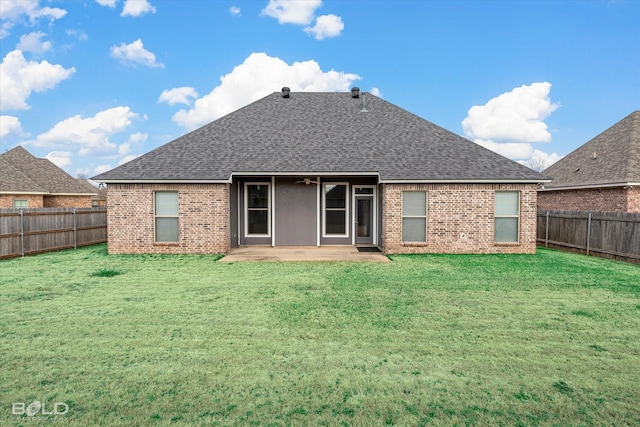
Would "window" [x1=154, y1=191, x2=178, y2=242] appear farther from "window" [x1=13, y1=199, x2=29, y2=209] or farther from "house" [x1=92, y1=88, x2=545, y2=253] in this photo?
"window" [x1=13, y1=199, x2=29, y2=209]

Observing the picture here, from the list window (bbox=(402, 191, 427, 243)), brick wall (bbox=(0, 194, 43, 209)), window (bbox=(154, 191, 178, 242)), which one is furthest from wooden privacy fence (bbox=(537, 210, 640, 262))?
brick wall (bbox=(0, 194, 43, 209))

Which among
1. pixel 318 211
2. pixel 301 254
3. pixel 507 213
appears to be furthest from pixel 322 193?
pixel 507 213

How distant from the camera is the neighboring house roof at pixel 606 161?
50.5 feet

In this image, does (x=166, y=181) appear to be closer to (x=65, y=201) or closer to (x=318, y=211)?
(x=318, y=211)

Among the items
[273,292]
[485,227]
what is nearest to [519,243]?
[485,227]

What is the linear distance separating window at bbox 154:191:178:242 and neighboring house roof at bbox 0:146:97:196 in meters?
17.9

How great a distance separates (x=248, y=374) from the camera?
3846 millimetres

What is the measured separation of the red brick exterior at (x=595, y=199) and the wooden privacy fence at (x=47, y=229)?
23059 millimetres

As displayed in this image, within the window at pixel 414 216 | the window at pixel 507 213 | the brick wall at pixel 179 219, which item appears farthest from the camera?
the window at pixel 507 213

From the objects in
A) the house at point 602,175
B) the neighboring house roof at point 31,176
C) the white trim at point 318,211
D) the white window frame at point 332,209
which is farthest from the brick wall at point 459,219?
the neighboring house roof at point 31,176

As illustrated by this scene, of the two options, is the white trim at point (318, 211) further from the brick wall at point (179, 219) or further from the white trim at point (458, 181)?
the brick wall at point (179, 219)

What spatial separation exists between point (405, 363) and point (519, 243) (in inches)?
428

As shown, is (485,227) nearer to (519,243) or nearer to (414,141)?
(519,243)

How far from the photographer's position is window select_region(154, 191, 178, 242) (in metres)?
12.9
